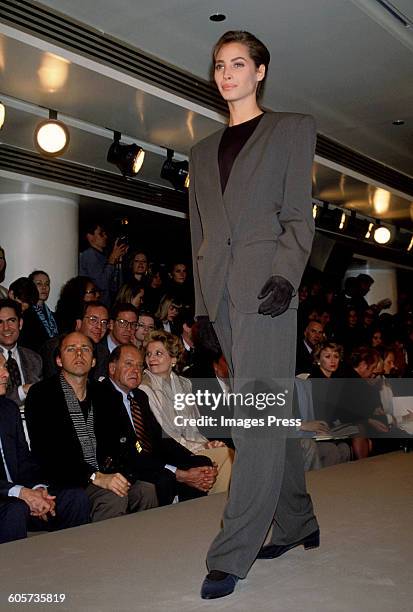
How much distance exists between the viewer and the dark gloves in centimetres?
172

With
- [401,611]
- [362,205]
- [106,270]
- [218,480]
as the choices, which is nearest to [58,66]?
[218,480]

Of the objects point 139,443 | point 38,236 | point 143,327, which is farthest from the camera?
point 38,236

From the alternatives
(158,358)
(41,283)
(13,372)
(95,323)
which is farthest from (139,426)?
(41,283)

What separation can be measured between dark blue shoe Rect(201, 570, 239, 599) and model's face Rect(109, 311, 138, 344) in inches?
121

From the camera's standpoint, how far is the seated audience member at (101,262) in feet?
22.4

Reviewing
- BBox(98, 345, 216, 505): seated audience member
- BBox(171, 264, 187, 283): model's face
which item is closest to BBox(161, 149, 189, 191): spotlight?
BBox(171, 264, 187, 283): model's face

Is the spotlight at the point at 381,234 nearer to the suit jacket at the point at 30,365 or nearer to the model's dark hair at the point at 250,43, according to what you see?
the suit jacket at the point at 30,365

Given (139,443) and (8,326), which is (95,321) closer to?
(8,326)

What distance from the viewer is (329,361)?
17.0ft

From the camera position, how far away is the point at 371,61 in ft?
16.2

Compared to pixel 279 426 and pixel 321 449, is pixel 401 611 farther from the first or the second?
pixel 321 449

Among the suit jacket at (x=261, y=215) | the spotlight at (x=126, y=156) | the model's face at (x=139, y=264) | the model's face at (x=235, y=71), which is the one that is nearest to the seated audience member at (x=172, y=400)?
the spotlight at (x=126, y=156)

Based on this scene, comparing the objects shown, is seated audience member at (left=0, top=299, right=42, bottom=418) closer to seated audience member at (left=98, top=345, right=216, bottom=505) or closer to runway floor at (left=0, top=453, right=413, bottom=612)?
seated audience member at (left=98, top=345, right=216, bottom=505)

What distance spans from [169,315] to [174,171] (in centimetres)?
136
